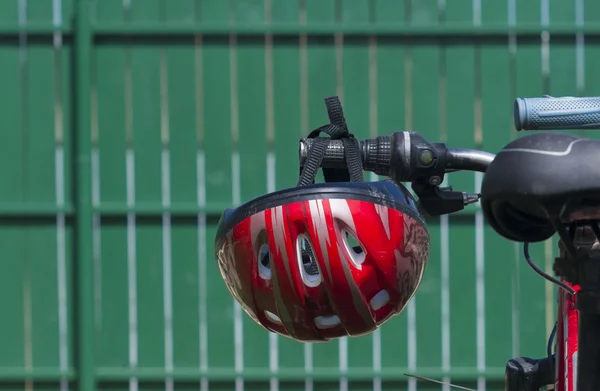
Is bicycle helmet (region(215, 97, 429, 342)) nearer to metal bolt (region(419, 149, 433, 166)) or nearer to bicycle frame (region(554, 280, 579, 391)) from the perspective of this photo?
metal bolt (region(419, 149, 433, 166))

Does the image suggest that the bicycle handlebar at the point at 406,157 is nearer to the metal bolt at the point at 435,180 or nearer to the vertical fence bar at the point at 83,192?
the metal bolt at the point at 435,180

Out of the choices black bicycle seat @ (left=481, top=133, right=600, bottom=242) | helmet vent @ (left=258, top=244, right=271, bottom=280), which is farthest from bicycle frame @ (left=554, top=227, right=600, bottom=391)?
helmet vent @ (left=258, top=244, right=271, bottom=280)

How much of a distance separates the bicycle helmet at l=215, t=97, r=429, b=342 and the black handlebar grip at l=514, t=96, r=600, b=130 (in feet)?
0.64

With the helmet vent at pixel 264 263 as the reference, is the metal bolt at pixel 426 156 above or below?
above

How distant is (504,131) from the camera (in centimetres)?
538

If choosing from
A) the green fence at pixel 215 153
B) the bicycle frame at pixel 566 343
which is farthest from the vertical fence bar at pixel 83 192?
the bicycle frame at pixel 566 343

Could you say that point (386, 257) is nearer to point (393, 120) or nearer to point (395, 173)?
point (395, 173)

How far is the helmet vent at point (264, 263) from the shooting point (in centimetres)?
129

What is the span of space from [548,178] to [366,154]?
0.36 m

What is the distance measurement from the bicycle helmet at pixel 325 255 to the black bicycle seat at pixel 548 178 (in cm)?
24

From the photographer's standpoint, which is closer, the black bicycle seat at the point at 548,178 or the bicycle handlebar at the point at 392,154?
the black bicycle seat at the point at 548,178

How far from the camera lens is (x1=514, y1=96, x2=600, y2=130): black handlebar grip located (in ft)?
3.87

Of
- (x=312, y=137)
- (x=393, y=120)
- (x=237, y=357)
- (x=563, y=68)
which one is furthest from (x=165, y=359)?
(x=312, y=137)

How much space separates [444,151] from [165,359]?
4.22 m
